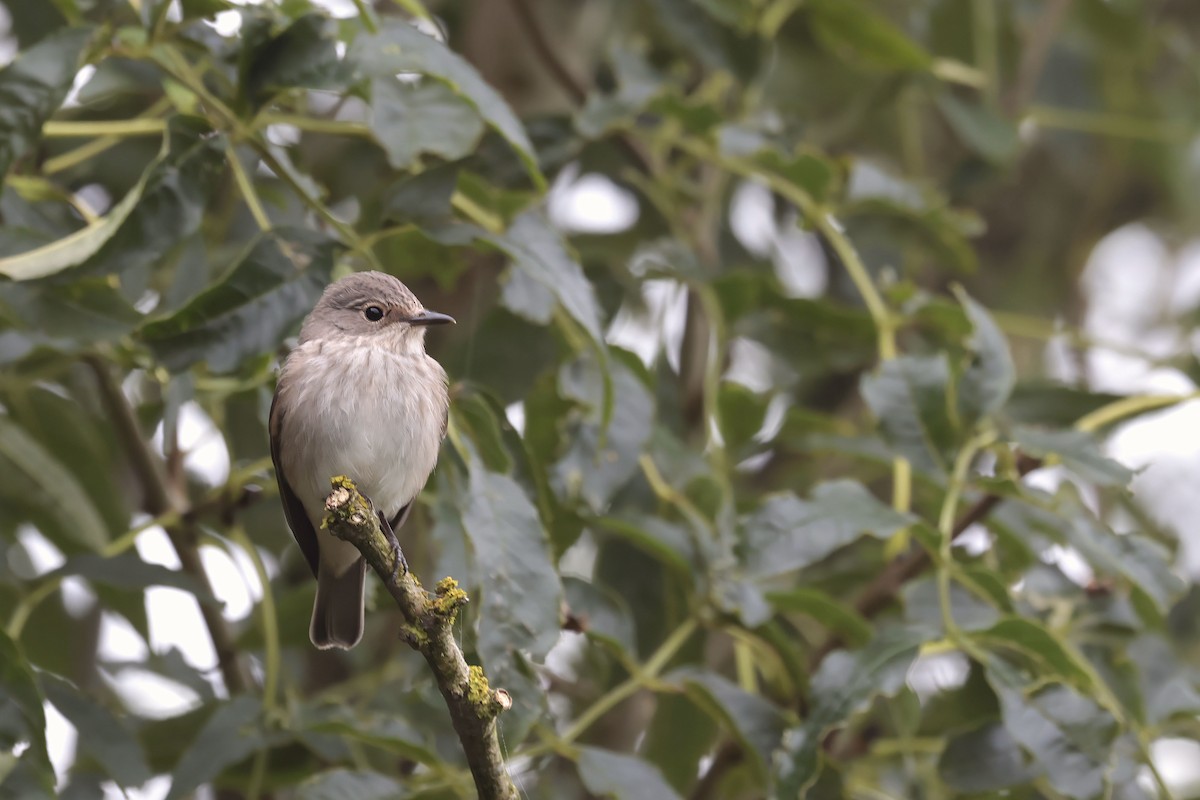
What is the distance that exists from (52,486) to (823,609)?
1929 mm

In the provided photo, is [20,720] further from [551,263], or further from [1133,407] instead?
[1133,407]

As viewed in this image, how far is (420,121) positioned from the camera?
3.06 meters

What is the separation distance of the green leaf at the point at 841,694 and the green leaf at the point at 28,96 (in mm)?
2034

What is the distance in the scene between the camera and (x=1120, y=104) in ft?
19.1

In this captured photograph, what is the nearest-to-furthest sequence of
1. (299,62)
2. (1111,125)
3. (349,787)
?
(299,62)
(349,787)
(1111,125)

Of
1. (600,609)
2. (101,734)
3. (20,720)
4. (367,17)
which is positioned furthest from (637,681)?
(367,17)

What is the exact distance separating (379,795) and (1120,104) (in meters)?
4.27

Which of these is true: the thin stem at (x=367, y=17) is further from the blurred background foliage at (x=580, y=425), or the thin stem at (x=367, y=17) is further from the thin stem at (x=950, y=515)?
the thin stem at (x=950, y=515)

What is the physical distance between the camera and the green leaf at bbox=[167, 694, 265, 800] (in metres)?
3.24

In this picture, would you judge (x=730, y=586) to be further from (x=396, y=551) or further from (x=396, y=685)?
(x=396, y=685)

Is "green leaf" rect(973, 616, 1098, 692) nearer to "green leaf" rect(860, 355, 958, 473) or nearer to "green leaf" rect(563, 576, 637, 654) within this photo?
"green leaf" rect(860, 355, 958, 473)

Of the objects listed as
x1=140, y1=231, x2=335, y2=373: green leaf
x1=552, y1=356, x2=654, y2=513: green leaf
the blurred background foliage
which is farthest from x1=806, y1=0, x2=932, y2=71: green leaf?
x1=140, y1=231, x2=335, y2=373: green leaf

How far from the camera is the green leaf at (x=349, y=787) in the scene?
304 centimetres

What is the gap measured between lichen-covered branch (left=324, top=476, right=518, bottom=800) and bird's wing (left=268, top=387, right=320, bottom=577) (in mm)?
977
